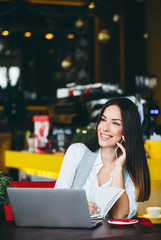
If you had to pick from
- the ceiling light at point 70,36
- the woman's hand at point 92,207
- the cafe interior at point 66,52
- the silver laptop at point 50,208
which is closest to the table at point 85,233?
the silver laptop at point 50,208

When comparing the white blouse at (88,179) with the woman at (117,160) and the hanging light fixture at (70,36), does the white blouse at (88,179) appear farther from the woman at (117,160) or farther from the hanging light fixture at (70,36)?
the hanging light fixture at (70,36)

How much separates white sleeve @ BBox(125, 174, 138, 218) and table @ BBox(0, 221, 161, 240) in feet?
1.61

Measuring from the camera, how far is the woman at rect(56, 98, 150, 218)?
2.56 m

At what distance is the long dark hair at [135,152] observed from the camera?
257cm

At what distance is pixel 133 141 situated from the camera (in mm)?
2604

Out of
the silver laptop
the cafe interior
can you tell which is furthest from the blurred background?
the silver laptop

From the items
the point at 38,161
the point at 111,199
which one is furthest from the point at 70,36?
the point at 111,199

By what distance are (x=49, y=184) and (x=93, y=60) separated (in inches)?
303

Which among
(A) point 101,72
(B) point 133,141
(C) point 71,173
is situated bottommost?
(C) point 71,173

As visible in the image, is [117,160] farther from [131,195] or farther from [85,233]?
[85,233]

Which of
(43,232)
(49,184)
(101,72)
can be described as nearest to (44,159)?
(49,184)

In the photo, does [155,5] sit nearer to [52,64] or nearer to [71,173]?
[52,64]

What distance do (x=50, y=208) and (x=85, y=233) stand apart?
0.19m

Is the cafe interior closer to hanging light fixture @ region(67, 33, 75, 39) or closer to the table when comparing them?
hanging light fixture @ region(67, 33, 75, 39)
